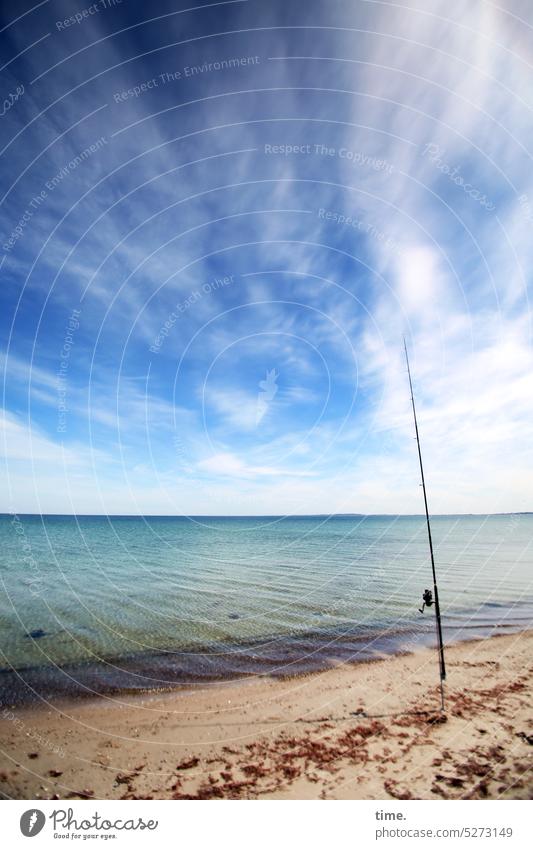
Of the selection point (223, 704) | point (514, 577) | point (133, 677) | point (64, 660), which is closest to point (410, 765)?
point (223, 704)

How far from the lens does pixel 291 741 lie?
31.2 ft

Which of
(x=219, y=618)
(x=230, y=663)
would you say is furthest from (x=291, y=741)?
(x=219, y=618)

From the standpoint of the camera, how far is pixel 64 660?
626 inches

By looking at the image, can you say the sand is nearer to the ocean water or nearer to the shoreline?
the shoreline

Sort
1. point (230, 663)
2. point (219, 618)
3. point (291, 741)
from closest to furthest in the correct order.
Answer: point (291, 741) → point (230, 663) → point (219, 618)

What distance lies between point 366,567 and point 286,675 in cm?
3089

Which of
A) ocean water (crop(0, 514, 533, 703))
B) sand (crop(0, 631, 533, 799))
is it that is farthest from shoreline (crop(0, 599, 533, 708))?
sand (crop(0, 631, 533, 799))

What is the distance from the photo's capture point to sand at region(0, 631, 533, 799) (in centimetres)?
761

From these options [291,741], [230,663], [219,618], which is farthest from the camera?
[219,618]

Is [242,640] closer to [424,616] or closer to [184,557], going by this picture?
[424,616]

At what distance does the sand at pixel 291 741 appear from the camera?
7.61 metres

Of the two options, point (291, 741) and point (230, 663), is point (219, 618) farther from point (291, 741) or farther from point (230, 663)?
point (291, 741)

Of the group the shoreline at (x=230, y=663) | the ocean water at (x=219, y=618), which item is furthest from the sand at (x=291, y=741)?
the ocean water at (x=219, y=618)

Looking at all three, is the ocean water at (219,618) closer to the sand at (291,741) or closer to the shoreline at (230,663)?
the shoreline at (230,663)
